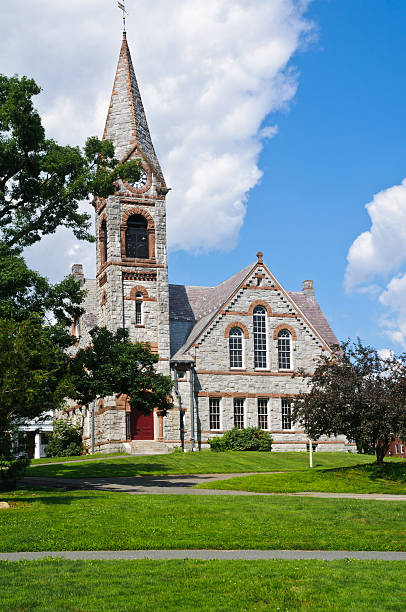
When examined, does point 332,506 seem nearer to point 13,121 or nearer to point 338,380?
point 338,380

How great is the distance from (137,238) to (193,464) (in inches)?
752

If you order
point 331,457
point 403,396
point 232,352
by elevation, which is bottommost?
point 331,457

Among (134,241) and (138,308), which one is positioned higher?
(134,241)

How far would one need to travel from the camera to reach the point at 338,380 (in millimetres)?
30500

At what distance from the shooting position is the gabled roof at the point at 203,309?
5212 centimetres

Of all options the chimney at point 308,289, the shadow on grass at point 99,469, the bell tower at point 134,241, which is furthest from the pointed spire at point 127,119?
the shadow on grass at point 99,469

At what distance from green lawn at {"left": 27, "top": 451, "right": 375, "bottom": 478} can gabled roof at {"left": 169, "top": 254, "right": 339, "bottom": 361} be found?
9.69 meters

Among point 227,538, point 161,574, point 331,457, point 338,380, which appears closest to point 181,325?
point 331,457

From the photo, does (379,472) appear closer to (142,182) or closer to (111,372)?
(111,372)

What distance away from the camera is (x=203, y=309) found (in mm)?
55875

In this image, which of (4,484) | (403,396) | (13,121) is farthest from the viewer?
(403,396)

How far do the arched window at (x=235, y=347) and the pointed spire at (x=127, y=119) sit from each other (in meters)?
11.8

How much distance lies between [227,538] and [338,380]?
52.4 ft

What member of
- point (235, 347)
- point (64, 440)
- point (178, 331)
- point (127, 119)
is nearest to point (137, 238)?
point (178, 331)
